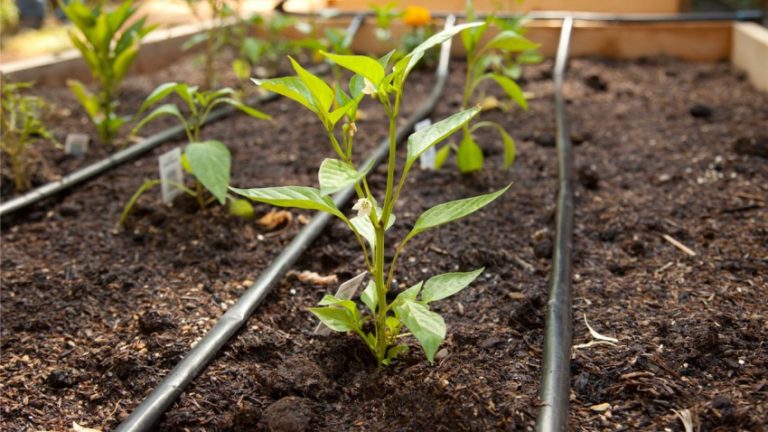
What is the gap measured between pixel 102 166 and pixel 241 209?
2.03ft

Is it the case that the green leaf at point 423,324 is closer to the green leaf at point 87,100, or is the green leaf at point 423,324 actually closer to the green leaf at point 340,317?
the green leaf at point 340,317

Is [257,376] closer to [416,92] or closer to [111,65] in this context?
[111,65]

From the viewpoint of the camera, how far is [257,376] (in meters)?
1.29

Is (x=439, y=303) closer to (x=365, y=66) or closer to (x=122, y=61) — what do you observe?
(x=365, y=66)

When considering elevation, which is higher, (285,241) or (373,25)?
(373,25)

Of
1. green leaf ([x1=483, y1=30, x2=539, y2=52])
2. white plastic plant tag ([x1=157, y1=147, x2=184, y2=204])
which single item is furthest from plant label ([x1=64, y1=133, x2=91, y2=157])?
green leaf ([x1=483, y1=30, x2=539, y2=52])

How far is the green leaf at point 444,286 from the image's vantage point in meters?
1.17

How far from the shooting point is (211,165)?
1604 millimetres

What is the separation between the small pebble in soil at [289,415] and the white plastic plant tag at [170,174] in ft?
2.90

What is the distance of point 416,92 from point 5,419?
228cm

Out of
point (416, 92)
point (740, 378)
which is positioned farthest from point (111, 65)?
point (740, 378)

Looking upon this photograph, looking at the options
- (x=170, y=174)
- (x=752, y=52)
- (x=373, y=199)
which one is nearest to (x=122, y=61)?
(x=170, y=174)

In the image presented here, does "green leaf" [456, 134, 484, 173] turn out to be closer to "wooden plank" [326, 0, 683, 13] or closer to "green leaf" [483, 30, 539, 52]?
"green leaf" [483, 30, 539, 52]

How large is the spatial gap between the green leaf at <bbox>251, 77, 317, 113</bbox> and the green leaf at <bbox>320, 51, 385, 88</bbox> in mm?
108
